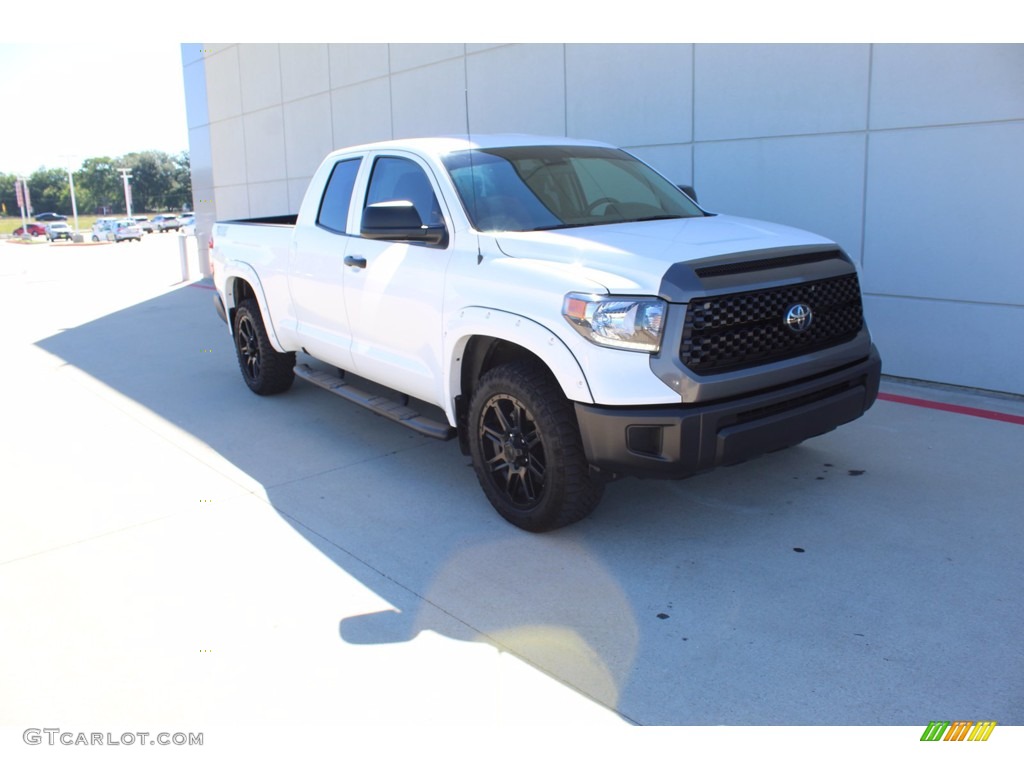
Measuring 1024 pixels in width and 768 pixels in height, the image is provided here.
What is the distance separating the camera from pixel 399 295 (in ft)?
16.4

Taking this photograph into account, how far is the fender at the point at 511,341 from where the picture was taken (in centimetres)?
389

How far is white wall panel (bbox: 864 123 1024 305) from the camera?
21.3 feet

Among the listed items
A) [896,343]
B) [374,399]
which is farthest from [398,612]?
[896,343]

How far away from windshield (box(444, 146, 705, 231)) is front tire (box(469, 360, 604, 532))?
97 centimetres

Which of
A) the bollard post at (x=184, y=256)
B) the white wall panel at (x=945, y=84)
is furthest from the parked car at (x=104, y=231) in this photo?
the white wall panel at (x=945, y=84)

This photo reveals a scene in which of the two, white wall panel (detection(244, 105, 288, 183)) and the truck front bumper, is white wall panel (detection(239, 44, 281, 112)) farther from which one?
the truck front bumper

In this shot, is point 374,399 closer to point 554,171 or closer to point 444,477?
point 444,477

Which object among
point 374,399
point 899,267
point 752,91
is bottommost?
point 374,399

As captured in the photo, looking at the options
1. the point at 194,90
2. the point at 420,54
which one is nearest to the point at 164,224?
the point at 194,90

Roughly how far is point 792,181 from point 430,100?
6386 millimetres

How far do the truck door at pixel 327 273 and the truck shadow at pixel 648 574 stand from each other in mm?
742

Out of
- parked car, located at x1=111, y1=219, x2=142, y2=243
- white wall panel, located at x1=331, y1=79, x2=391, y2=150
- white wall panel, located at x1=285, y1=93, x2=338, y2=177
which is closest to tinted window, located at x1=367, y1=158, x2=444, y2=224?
white wall panel, located at x1=331, y1=79, x2=391, y2=150

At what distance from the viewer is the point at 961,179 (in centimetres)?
671

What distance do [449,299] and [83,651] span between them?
7.77 feet
